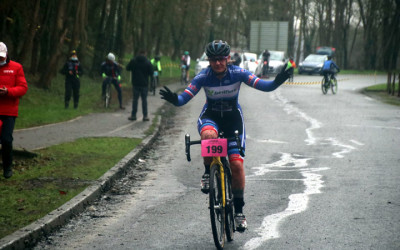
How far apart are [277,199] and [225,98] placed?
7.87 ft

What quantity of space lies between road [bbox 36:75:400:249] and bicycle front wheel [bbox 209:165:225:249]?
0.90 ft

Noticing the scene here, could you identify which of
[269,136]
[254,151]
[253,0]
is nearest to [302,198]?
[254,151]

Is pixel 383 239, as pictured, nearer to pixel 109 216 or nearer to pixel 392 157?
pixel 109 216

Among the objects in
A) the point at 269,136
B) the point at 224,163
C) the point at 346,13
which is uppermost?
the point at 346,13

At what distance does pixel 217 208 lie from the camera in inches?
243

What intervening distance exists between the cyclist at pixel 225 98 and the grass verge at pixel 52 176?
2.08 metres

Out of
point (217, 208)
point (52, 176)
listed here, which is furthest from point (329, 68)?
point (217, 208)

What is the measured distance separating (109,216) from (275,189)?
8.45 ft

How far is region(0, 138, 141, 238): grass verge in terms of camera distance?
300 inches

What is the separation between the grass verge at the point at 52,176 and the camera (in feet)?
25.0

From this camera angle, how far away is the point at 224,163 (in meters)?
6.54

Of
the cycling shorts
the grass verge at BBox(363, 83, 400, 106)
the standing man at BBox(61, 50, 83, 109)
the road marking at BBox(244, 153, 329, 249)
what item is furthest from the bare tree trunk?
the cycling shorts

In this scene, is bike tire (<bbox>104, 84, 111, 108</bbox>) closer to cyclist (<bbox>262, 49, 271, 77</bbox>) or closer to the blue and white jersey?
the blue and white jersey

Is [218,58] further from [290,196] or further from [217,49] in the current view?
[290,196]
